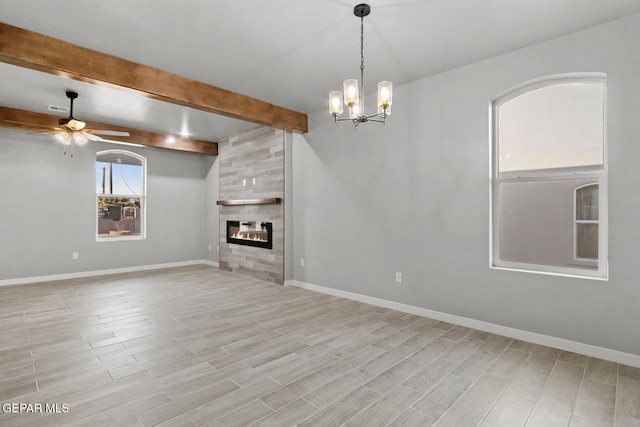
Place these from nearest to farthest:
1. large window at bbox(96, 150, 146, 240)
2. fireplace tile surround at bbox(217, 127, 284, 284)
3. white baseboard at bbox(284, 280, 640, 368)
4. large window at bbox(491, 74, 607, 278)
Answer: white baseboard at bbox(284, 280, 640, 368) < large window at bbox(491, 74, 607, 278) < fireplace tile surround at bbox(217, 127, 284, 284) < large window at bbox(96, 150, 146, 240)

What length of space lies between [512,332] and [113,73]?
15.8 ft

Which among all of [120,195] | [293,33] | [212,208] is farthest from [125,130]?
[293,33]

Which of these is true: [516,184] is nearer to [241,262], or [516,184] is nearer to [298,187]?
[298,187]

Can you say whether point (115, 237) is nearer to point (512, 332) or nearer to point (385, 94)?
point (385, 94)

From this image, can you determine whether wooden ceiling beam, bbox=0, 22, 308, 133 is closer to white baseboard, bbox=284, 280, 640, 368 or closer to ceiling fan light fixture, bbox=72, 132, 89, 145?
ceiling fan light fixture, bbox=72, 132, 89, 145

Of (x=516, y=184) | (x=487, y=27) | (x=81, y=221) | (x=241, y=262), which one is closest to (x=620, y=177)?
(x=516, y=184)

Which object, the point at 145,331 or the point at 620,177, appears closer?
the point at 620,177

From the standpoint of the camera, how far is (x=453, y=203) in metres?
3.75

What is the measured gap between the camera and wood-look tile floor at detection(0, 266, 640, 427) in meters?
2.05

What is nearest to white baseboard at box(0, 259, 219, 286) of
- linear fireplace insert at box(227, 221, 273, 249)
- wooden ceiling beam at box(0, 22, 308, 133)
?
linear fireplace insert at box(227, 221, 273, 249)

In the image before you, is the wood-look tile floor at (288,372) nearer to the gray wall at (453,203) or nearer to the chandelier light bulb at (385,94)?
the gray wall at (453,203)

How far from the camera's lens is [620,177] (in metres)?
2.78

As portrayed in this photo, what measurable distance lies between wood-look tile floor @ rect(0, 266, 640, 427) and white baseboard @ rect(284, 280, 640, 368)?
84 millimetres

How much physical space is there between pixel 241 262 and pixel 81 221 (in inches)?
122
